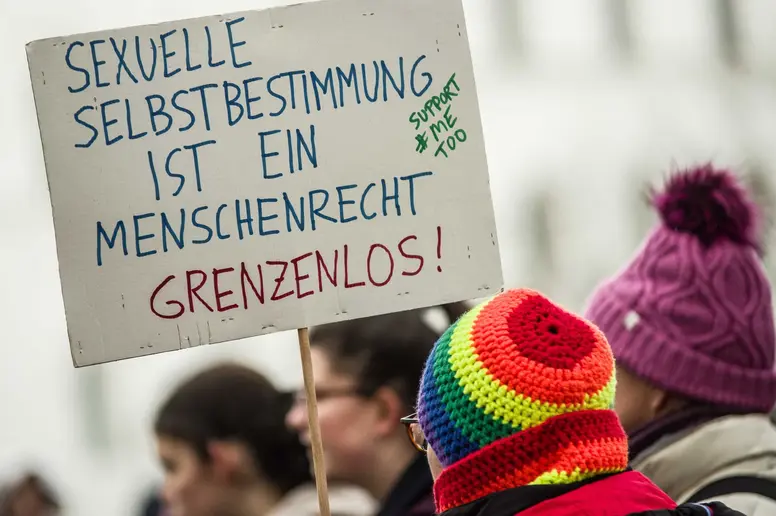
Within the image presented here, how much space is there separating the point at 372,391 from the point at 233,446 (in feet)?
1.97

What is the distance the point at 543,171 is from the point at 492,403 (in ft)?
36.1

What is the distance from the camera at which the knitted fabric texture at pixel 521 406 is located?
1.58 metres

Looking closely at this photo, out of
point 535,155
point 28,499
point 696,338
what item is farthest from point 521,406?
point 535,155

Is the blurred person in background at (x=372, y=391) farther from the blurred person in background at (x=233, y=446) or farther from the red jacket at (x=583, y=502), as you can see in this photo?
the red jacket at (x=583, y=502)

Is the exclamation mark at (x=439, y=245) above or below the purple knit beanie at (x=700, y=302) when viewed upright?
above

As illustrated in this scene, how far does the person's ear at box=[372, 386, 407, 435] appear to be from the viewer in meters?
2.88

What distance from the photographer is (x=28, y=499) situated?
4.98 metres

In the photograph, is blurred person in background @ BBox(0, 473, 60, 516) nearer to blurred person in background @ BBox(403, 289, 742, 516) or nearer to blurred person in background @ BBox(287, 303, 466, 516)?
blurred person in background @ BBox(287, 303, 466, 516)

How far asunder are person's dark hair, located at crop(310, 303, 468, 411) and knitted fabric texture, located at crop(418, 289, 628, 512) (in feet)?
3.85

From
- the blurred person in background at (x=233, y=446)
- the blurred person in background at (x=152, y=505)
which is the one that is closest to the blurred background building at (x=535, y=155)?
the blurred person in background at (x=152, y=505)

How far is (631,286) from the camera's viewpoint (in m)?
2.75

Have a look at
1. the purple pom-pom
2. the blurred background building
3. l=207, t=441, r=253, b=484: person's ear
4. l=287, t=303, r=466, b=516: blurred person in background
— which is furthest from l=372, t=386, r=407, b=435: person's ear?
the blurred background building

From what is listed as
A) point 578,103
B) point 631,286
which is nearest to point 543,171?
point 578,103

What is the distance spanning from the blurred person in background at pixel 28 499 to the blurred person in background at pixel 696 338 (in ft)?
9.95
